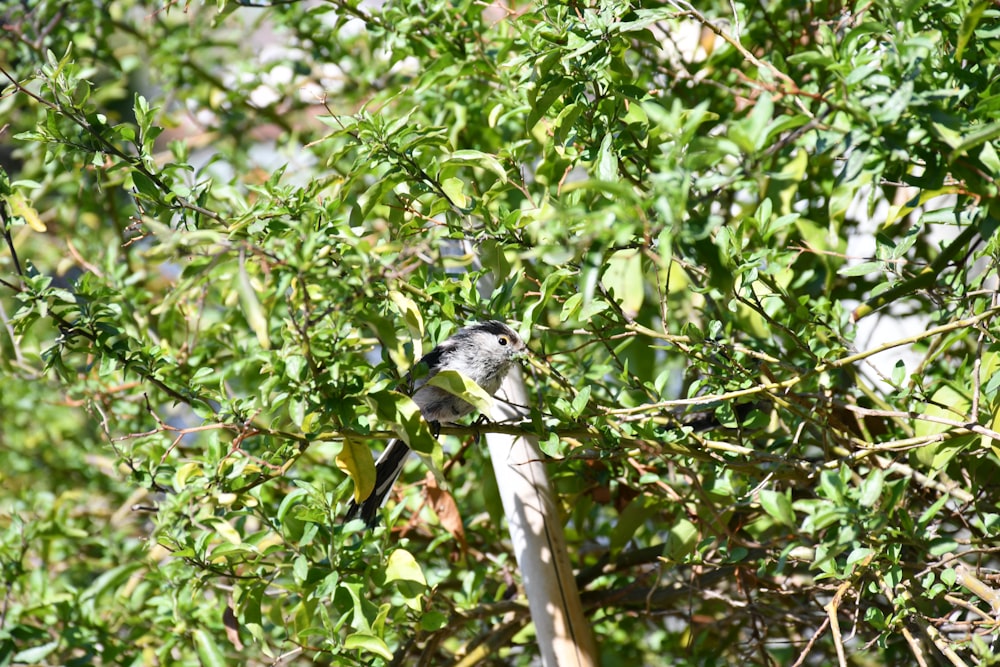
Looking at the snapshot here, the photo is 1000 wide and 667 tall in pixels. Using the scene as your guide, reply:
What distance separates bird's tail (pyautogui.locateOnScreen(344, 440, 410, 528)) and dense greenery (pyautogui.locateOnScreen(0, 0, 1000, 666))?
2.0 inches

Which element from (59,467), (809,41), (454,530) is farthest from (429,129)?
(59,467)

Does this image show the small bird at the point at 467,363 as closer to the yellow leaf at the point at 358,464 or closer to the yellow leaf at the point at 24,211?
the yellow leaf at the point at 358,464

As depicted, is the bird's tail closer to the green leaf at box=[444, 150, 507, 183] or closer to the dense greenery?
the dense greenery

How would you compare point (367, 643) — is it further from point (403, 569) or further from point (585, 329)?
point (585, 329)

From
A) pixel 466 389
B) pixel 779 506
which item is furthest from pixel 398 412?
pixel 779 506

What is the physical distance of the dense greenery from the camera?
1323 mm

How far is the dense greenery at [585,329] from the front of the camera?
1.32 metres

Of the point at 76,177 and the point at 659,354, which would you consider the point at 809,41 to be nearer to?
the point at 659,354

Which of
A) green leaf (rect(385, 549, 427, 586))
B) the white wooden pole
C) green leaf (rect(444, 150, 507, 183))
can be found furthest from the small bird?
green leaf (rect(444, 150, 507, 183))

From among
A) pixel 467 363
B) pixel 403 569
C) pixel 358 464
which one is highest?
pixel 467 363

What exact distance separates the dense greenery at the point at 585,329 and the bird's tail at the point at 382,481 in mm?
50

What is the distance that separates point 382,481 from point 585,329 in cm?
60

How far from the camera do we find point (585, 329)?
1.93 meters

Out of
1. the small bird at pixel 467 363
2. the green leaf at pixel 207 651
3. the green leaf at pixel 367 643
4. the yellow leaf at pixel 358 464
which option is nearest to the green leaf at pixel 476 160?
the yellow leaf at pixel 358 464
